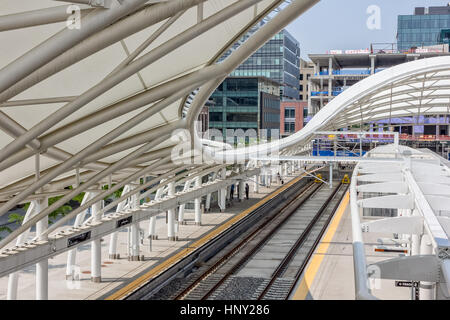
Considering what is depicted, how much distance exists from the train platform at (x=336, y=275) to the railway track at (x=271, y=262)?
65 cm

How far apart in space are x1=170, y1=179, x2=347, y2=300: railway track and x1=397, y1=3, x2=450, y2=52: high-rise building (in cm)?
11753

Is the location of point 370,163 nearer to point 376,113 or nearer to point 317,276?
point 317,276

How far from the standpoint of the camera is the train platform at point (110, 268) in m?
16.5

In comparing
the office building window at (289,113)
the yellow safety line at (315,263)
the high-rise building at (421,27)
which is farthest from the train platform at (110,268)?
the high-rise building at (421,27)

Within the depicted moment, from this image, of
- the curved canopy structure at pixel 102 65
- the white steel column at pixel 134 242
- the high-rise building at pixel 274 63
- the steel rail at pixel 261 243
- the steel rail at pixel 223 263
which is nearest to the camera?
the curved canopy structure at pixel 102 65

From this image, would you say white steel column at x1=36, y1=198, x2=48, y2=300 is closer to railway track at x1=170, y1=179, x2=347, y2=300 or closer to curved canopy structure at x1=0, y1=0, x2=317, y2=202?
curved canopy structure at x1=0, y1=0, x2=317, y2=202

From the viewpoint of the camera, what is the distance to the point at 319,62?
235 ft

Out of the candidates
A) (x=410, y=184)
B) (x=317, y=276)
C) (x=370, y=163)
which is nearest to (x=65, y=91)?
(x=410, y=184)

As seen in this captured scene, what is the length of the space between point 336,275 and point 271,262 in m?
4.60

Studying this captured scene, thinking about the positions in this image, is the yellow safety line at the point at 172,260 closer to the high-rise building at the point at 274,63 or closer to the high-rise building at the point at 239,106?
the high-rise building at the point at 239,106

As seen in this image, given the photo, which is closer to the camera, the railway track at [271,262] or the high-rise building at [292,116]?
the railway track at [271,262]

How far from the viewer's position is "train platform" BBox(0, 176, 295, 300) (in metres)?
16.5

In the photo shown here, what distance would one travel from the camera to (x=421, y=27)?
14300 cm
